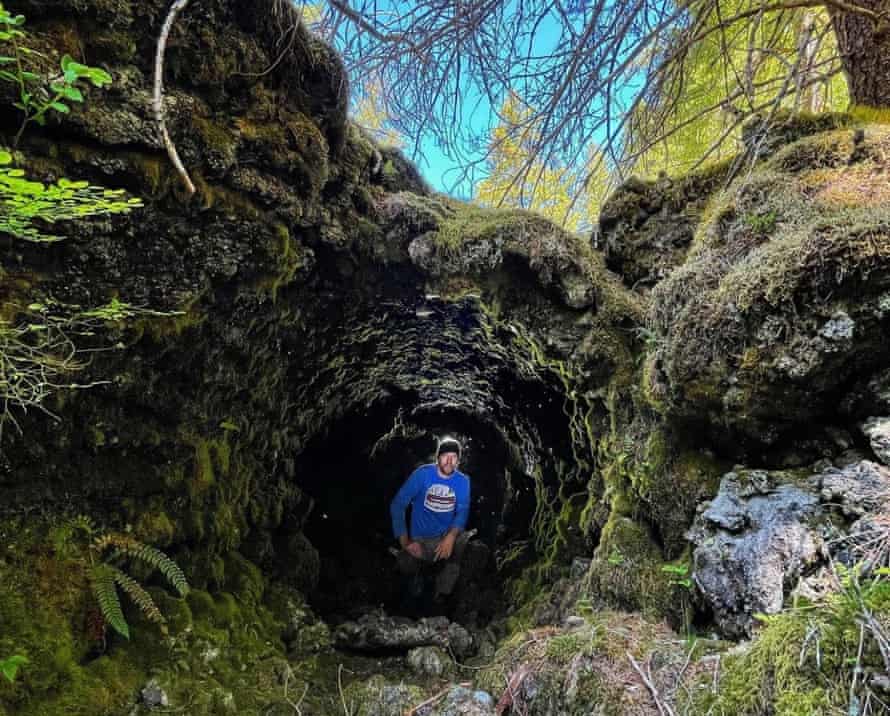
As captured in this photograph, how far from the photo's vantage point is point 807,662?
1403 millimetres

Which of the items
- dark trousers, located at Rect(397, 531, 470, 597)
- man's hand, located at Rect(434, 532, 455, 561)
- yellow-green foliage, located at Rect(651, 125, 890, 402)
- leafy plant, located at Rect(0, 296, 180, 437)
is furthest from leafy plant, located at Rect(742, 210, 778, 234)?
dark trousers, located at Rect(397, 531, 470, 597)

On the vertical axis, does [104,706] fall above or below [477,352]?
below

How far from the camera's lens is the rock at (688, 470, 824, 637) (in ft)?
6.57

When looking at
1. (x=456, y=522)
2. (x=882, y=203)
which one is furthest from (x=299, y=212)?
(x=456, y=522)

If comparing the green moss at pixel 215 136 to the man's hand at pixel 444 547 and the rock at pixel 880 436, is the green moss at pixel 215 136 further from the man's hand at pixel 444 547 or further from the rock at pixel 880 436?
the man's hand at pixel 444 547

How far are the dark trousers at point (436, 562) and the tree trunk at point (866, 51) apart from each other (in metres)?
5.43

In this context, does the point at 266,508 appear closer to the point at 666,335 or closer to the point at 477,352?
the point at 477,352

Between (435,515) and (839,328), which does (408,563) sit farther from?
(839,328)

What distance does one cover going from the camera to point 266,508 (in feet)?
16.3

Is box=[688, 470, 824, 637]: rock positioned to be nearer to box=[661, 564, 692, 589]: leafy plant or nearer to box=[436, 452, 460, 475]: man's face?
Result: box=[661, 564, 692, 589]: leafy plant

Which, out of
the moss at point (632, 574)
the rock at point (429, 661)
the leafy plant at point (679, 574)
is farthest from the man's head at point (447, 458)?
the leafy plant at point (679, 574)

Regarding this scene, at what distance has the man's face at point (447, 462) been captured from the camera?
584 cm

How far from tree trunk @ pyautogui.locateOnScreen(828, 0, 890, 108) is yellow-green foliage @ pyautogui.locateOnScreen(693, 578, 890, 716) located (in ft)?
11.7

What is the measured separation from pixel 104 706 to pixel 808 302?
3847 mm
